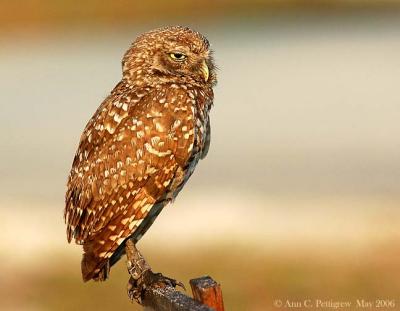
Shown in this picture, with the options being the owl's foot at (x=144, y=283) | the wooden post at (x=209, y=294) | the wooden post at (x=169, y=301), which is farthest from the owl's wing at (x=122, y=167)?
the wooden post at (x=209, y=294)

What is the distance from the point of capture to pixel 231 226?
453 inches

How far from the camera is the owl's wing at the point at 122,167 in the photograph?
255 inches

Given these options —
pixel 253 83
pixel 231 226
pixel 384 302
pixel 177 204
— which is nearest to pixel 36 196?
pixel 177 204

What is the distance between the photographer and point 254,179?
556 inches

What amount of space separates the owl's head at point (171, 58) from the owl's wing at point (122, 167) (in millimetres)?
281

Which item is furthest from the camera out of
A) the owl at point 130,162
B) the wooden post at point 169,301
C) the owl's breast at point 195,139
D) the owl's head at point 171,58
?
the owl's head at point 171,58

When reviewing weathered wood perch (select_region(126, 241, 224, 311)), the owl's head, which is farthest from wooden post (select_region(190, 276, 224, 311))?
the owl's head

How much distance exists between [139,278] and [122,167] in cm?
52

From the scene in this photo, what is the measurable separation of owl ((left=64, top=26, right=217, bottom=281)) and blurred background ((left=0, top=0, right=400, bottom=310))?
3.21m

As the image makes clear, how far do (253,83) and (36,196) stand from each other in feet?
30.8

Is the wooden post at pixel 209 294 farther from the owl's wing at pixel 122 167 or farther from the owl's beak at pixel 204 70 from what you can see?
the owl's beak at pixel 204 70

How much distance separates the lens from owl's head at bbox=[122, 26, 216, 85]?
7.01 meters

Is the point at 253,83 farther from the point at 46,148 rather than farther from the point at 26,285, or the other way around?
the point at 26,285

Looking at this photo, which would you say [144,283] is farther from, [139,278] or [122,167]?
[122,167]
